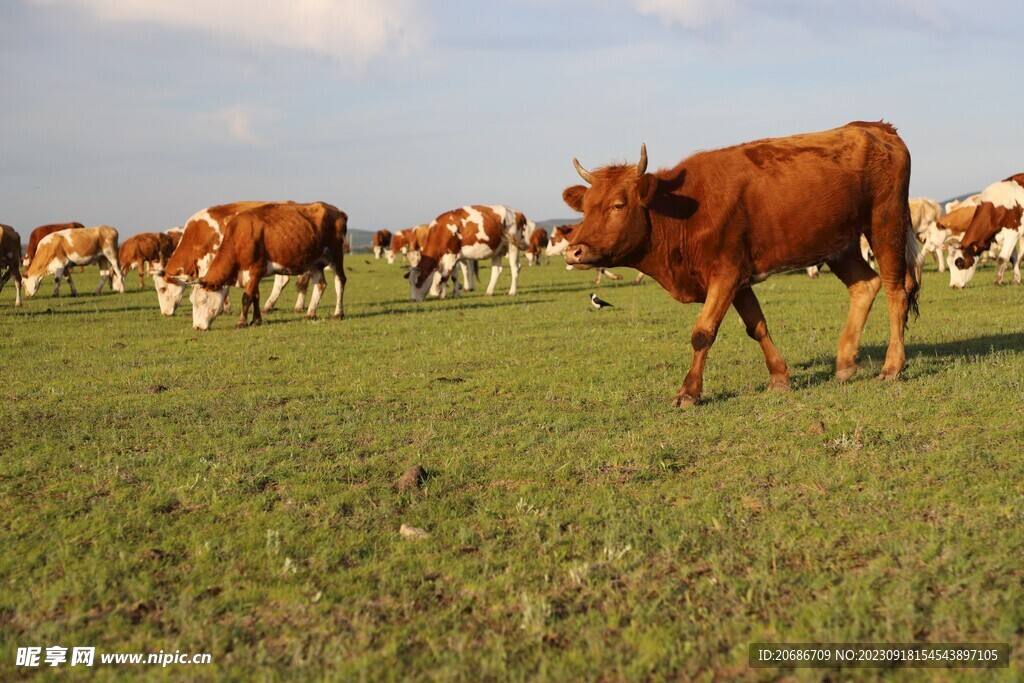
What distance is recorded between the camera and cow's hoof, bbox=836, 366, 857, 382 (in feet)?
32.1

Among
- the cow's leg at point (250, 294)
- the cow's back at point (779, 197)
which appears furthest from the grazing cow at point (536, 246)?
the cow's back at point (779, 197)

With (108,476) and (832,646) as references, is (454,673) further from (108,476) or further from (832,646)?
(108,476)

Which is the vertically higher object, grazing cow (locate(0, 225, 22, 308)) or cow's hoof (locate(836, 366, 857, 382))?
grazing cow (locate(0, 225, 22, 308))

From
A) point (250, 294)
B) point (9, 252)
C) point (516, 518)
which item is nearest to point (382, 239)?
point (9, 252)

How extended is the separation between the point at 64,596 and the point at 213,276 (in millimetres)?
14820

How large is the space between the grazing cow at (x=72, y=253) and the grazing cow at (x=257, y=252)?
42.9 feet

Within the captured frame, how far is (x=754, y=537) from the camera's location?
5324 millimetres

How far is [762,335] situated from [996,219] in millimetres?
15769

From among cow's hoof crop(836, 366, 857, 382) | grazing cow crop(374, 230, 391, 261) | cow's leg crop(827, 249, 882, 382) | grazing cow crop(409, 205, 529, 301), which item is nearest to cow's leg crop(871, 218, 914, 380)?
cow's leg crop(827, 249, 882, 382)

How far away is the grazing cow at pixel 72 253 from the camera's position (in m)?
29.7

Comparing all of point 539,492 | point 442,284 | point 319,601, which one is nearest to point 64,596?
point 319,601

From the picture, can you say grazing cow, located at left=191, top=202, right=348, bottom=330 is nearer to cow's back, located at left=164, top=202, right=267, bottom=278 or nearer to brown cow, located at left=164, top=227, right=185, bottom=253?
cow's back, located at left=164, top=202, right=267, bottom=278

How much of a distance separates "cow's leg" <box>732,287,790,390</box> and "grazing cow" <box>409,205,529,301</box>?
54.1ft

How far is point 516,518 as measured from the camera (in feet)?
19.2
